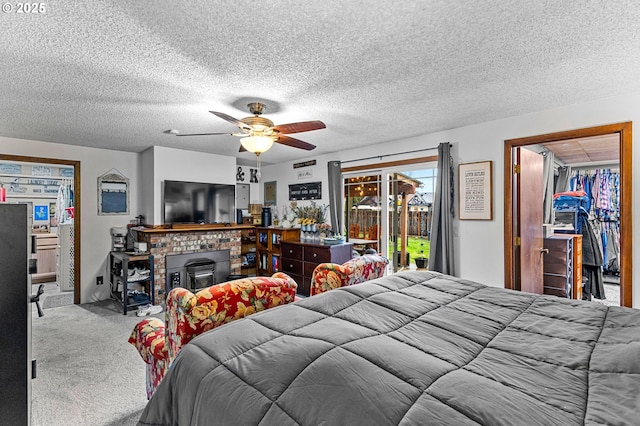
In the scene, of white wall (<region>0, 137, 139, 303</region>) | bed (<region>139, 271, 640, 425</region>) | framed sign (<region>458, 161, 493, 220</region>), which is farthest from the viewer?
white wall (<region>0, 137, 139, 303</region>)

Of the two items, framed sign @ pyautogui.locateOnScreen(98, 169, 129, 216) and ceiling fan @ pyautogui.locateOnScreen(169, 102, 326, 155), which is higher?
ceiling fan @ pyautogui.locateOnScreen(169, 102, 326, 155)

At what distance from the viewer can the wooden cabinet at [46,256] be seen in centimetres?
607

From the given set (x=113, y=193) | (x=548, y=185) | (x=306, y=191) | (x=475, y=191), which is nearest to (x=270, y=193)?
(x=306, y=191)

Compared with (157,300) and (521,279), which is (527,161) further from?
(157,300)

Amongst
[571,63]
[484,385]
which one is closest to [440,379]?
[484,385]

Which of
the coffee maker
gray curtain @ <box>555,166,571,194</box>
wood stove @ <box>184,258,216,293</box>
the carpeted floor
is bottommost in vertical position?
the carpeted floor

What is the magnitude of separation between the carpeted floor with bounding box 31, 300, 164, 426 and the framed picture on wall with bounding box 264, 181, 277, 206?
323cm

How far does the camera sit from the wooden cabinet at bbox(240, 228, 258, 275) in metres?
5.95

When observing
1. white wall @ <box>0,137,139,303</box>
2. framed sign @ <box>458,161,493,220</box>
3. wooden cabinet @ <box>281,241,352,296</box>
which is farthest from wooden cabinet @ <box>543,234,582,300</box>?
white wall @ <box>0,137,139,303</box>

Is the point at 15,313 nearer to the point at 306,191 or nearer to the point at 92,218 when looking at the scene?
the point at 92,218

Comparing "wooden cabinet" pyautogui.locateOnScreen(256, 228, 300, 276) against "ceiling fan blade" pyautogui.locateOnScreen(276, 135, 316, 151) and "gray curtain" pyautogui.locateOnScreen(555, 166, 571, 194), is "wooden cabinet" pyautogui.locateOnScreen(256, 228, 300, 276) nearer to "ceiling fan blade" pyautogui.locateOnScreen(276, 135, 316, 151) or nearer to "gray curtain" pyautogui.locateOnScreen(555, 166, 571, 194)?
"ceiling fan blade" pyautogui.locateOnScreen(276, 135, 316, 151)

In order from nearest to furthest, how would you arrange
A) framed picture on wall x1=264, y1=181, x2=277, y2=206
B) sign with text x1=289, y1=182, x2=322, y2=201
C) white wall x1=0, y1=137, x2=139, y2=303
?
white wall x1=0, y1=137, x2=139, y2=303 < sign with text x1=289, y1=182, x2=322, y2=201 < framed picture on wall x1=264, y1=181, x2=277, y2=206

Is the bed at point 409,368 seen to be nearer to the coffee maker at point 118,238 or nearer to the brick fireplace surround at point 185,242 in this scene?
the brick fireplace surround at point 185,242

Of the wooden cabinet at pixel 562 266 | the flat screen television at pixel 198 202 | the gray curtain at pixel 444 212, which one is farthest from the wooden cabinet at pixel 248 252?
the wooden cabinet at pixel 562 266
